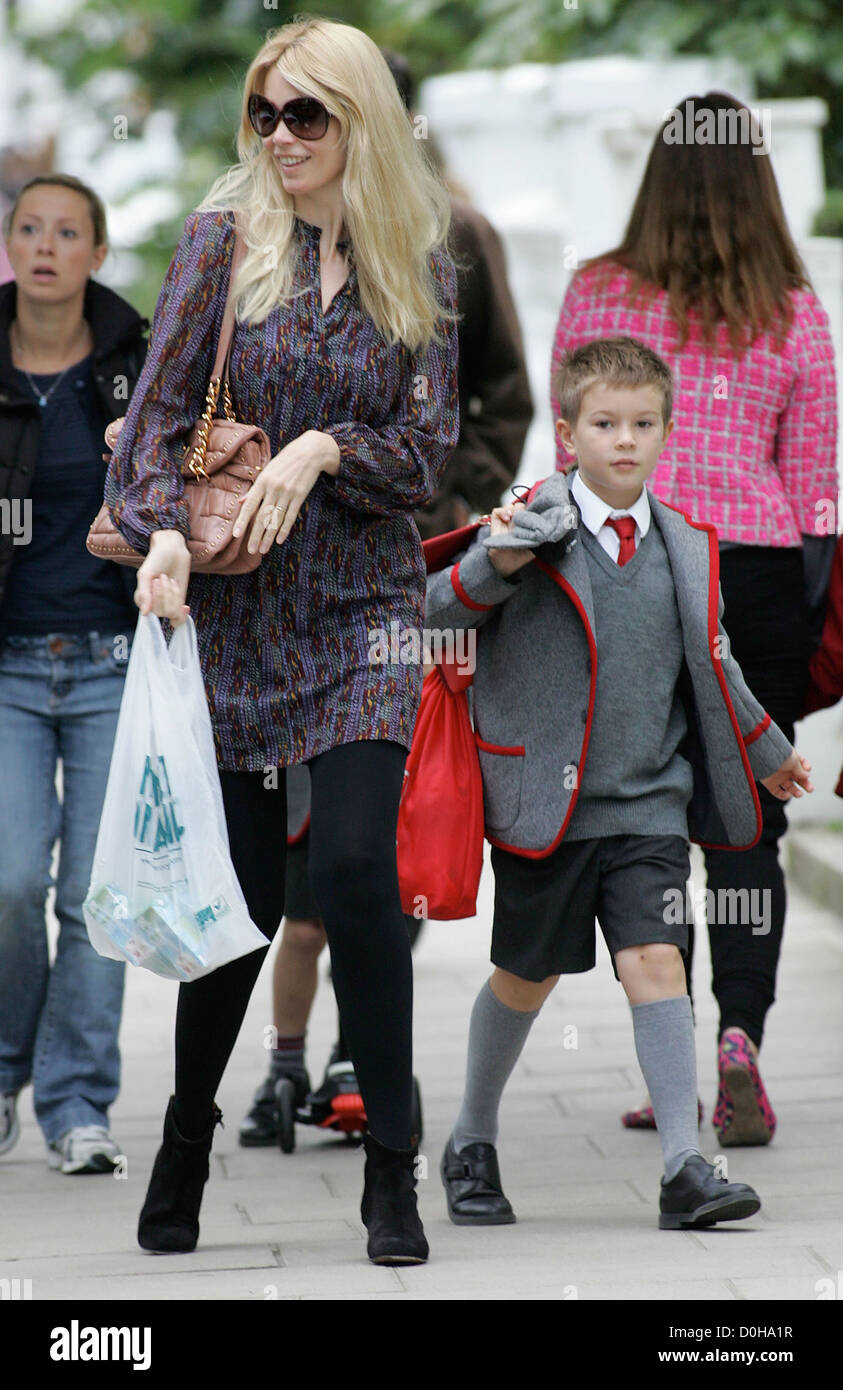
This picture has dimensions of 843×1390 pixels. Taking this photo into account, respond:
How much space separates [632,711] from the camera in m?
4.03

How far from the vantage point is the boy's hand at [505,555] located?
3.94 meters

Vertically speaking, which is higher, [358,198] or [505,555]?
[358,198]

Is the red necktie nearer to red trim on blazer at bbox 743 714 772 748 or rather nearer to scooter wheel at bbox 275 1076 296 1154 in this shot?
red trim on blazer at bbox 743 714 772 748

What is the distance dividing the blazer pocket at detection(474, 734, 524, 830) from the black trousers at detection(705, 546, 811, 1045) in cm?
75

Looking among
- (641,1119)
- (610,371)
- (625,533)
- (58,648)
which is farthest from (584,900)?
(58,648)

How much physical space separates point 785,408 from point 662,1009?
1.44 metres

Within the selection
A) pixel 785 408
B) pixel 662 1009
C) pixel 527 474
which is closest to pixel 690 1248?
pixel 662 1009

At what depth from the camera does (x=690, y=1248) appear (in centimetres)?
381

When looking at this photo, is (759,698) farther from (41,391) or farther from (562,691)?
(41,391)

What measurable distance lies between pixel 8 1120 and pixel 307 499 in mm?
1774

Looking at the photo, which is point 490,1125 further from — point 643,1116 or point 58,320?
point 58,320

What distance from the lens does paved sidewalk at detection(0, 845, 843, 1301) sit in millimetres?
3654

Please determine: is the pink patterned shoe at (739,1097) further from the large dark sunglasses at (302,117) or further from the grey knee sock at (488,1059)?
the large dark sunglasses at (302,117)

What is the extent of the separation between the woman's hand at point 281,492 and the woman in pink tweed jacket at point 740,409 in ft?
3.87
